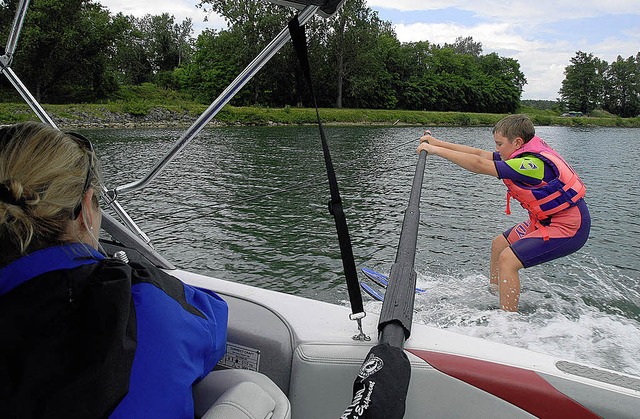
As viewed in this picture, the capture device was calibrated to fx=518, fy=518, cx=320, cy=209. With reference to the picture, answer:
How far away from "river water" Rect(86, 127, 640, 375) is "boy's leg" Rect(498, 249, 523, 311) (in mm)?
105

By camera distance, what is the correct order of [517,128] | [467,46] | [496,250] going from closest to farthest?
[517,128] < [496,250] < [467,46]

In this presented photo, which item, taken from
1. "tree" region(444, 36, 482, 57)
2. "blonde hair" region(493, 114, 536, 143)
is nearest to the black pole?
"blonde hair" region(493, 114, 536, 143)

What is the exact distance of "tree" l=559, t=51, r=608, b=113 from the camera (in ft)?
215

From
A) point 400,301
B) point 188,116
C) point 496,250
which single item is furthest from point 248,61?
point 400,301

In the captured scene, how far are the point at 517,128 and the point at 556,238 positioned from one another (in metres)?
0.92

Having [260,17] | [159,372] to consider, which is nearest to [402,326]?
[159,372]

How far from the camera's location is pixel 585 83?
65.4m

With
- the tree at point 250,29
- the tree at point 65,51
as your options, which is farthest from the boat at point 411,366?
the tree at point 250,29

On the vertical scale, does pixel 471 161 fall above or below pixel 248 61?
below

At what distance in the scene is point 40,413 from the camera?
101cm

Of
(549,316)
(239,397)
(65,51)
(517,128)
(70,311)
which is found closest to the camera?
(70,311)

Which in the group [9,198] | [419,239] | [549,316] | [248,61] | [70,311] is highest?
[248,61]

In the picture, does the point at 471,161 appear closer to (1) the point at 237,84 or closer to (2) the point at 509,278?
(2) the point at 509,278

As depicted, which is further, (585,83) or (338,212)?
(585,83)
